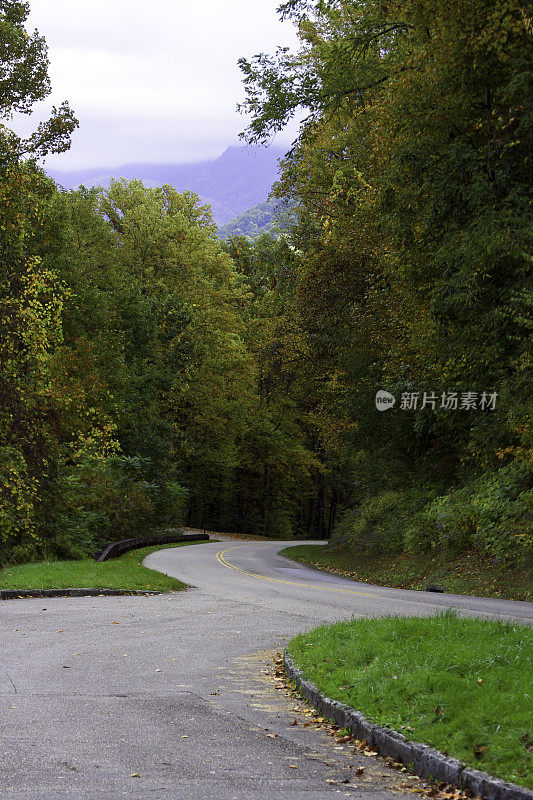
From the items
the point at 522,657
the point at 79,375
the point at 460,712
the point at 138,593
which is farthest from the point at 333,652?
the point at 79,375

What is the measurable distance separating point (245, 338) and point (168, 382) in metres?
16.0

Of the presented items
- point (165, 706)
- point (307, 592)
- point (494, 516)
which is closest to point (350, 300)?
point (494, 516)

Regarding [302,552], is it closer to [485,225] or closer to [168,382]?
[168,382]

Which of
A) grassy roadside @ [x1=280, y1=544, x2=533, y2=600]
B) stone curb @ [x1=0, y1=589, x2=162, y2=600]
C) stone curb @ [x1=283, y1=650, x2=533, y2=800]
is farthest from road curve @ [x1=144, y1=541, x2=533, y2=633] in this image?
stone curb @ [x1=283, y1=650, x2=533, y2=800]

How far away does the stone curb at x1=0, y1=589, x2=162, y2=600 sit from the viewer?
1458 cm

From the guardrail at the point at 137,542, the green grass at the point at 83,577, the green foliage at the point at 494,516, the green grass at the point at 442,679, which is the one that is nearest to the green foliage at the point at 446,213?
the green foliage at the point at 494,516

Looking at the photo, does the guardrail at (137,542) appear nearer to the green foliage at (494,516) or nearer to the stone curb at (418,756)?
the green foliage at (494,516)

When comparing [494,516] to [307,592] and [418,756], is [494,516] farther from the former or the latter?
[418,756]

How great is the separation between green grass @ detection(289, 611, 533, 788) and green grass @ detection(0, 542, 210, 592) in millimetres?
7363

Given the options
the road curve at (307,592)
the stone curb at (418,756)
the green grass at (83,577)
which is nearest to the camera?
the stone curb at (418,756)

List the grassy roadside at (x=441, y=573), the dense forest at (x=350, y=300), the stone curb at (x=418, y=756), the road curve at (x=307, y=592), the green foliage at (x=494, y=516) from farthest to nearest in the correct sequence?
1. the green foliage at (x=494, y=516)
2. the grassy roadside at (x=441, y=573)
3. the dense forest at (x=350, y=300)
4. the road curve at (x=307, y=592)
5. the stone curb at (x=418, y=756)

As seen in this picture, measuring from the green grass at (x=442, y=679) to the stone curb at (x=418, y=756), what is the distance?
0.26 ft

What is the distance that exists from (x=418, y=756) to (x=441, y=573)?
14526 mm

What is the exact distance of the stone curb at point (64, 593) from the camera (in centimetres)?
1458
